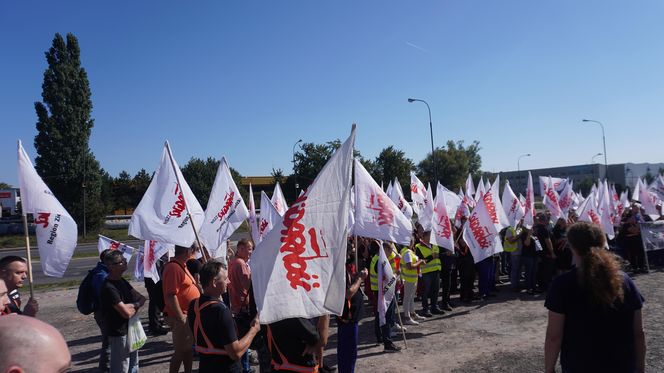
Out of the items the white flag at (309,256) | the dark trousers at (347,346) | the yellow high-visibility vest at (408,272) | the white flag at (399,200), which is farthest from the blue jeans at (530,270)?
the white flag at (309,256)

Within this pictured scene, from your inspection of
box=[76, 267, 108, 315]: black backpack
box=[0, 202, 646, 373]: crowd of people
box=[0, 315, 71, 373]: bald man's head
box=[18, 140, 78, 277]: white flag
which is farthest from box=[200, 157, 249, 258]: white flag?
box=[0, 315, 71, 373]: bald man's head

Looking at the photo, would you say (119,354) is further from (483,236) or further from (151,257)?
(483,236)

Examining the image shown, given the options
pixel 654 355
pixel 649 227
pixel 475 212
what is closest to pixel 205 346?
pixel 654 355

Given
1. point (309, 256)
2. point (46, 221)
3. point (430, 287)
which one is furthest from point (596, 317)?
point (430, 287)

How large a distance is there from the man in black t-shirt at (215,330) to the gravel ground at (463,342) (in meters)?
3.14

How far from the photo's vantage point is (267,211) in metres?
9.18

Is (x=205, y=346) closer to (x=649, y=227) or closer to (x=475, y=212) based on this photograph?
(x=475, y=212)

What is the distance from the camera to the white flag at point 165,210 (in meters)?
6.38

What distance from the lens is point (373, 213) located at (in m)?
6.68

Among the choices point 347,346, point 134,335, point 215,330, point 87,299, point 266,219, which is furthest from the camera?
point 266,219

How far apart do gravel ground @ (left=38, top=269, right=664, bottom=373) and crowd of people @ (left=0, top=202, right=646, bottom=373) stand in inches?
15.8

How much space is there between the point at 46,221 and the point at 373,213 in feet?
14.3

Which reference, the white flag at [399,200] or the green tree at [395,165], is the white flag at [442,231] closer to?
the white flag at [399,200]

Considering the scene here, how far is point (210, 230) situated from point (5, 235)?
38.2m
